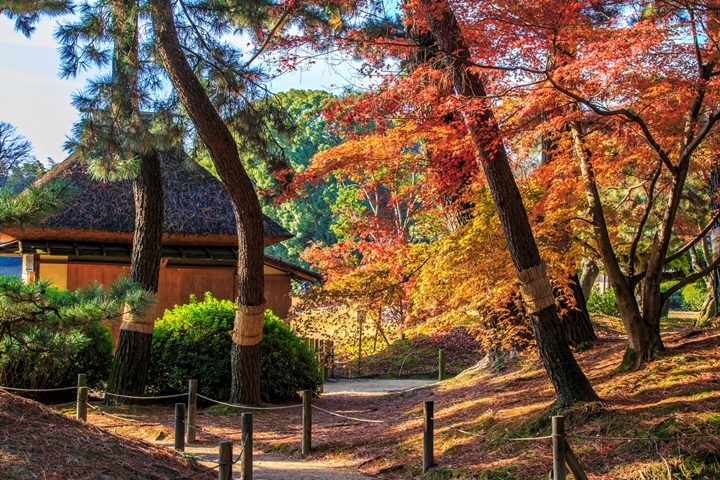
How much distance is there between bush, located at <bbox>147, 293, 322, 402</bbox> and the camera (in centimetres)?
1228

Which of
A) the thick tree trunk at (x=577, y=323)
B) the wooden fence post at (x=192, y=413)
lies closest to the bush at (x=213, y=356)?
the wooden fence post at (x=192, y=413)

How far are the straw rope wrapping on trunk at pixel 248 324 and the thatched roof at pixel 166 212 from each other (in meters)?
5.22

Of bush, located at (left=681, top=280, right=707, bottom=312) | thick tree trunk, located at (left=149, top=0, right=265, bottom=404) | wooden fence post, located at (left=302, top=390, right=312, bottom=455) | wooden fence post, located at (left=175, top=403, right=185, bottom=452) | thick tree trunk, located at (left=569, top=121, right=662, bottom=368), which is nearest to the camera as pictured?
wooden fence post, located at (left=175, top=403, right=185, bottom=452)

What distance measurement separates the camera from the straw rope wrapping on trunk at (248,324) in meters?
11.1

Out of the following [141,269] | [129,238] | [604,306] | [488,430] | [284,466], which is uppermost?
[129,238]

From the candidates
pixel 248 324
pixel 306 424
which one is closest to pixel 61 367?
pixel 248 324

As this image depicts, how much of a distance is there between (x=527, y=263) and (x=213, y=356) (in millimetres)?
6484

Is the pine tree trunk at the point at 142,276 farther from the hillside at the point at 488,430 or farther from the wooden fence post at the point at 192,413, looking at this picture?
the wooden fence post at the point at 192,413

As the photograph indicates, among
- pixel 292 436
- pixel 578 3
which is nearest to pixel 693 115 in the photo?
pixel 578 3

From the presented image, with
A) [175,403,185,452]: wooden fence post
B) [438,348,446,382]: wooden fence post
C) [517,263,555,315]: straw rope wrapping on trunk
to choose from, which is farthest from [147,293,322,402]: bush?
[517,263,555,315]: straw rope wrapping on trunk

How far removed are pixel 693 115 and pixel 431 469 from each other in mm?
4716

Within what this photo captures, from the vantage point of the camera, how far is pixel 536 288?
7.78 metres

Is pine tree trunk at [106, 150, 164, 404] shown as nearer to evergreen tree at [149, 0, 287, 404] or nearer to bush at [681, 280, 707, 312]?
evergreen tree at [149, 0, 287, 404]

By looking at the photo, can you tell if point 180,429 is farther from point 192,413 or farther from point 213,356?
point 213,356
